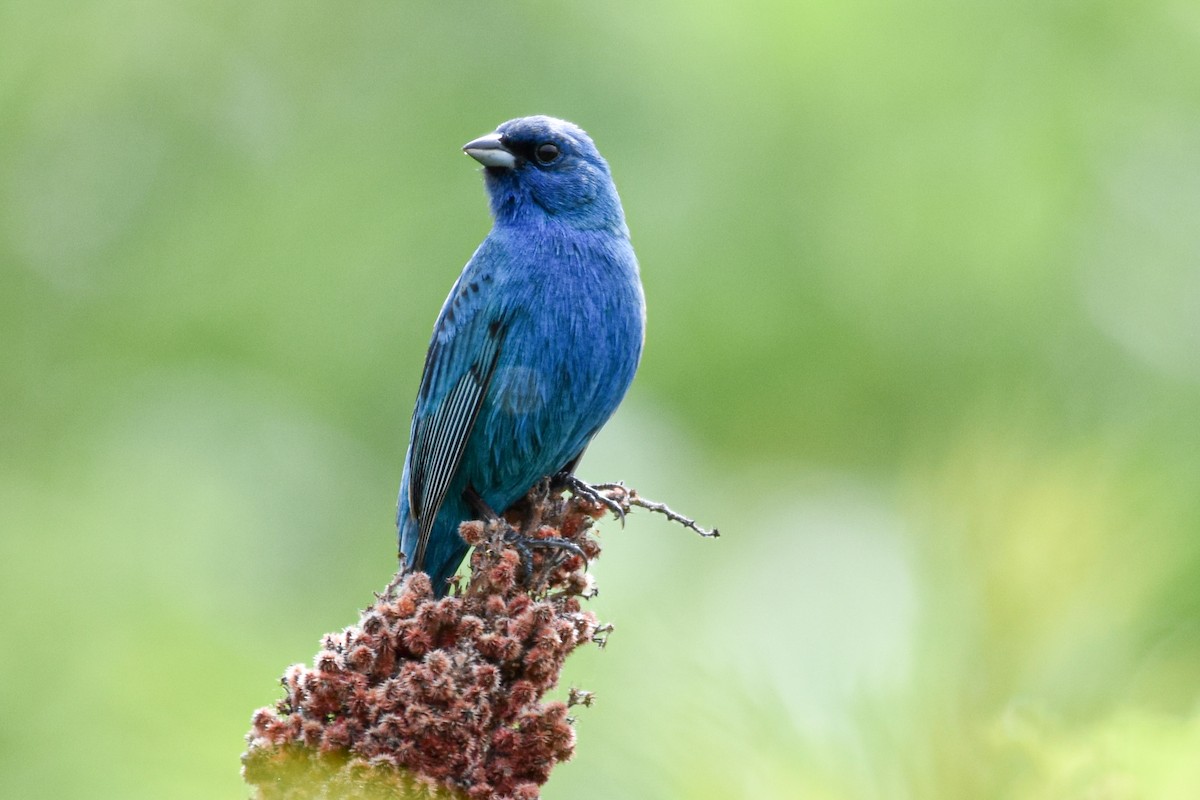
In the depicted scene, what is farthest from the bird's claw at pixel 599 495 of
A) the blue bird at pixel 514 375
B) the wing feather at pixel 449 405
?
the wing feather at pixel 449 405

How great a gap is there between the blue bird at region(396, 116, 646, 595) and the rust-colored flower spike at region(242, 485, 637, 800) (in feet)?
3.69

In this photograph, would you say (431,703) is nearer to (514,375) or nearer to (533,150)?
(514,375)

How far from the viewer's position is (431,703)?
303cm

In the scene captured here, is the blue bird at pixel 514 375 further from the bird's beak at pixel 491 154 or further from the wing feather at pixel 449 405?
the bird's beak at pixel 491 154

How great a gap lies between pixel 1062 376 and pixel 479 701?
3.07 meters

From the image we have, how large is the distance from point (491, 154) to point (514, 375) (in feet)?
3.36

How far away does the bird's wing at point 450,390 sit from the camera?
15.1 ft

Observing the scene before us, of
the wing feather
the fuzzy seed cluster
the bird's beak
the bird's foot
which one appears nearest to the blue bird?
the wing feather

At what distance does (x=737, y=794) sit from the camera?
2092 mm

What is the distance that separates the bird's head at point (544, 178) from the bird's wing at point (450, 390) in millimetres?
461

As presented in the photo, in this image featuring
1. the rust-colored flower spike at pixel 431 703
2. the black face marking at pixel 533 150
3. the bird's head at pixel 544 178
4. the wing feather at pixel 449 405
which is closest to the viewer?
the rust-colored flower spike at pixel 431 703

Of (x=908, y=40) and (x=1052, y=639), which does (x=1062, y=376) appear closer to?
(x=908, y=40)

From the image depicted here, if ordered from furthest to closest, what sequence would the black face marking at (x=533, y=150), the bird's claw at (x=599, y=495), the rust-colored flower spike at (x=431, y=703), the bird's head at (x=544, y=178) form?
the black face marking at (x=533, y=150) < the bird's head at (x=544, y=178) < the bird's claw at (x=599, y=495) < the rust-colored flower spike at (x=431, y=703)

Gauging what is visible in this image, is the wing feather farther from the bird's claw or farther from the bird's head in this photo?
the bird's head
